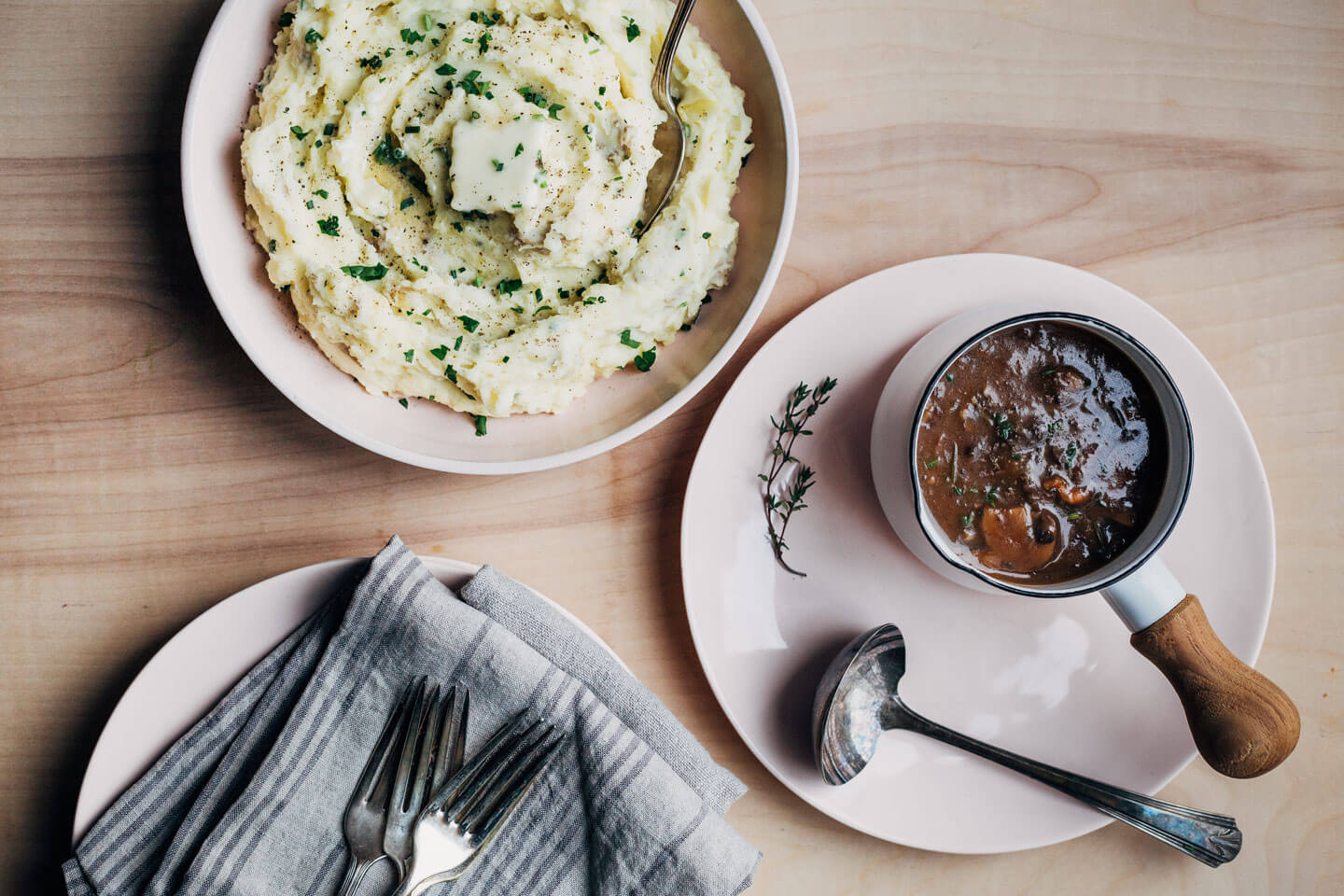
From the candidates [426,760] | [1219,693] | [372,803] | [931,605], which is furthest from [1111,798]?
[372,803]

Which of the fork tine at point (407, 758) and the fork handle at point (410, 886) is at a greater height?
the fork tine at point (407, 758)

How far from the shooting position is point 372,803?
73.5 inches

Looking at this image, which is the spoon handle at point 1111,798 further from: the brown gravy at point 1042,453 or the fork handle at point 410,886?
the fork handle at point 410,886

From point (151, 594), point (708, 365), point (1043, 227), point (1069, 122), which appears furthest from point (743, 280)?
point (151, 594)

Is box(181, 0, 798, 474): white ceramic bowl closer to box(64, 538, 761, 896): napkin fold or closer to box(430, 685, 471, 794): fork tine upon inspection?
box(64, 538, 761, 896): napkin fold

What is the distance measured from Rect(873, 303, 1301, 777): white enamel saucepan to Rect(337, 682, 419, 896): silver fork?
3.69ft

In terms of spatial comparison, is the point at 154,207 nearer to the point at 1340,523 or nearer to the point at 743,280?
the point at 743,280

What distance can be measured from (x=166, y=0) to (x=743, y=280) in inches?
57.8

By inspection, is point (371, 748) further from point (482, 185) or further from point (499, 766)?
point (482, 185)

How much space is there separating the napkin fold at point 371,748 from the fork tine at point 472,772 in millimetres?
25

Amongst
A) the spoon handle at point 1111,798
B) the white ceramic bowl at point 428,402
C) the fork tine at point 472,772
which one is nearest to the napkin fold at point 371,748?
the fork tine at point 472,772

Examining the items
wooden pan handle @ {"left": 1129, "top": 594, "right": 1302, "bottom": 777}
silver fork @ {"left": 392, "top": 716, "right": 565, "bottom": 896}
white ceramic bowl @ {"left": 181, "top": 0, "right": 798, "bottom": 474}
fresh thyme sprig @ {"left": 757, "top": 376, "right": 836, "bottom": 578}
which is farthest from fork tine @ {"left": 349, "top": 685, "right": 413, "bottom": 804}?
wooden pan handle @ {"left": 1129, "top": 594, "right": 1302, "bottom": 777}

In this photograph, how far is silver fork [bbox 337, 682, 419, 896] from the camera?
1843 millimetres

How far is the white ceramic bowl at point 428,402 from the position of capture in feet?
5.81
